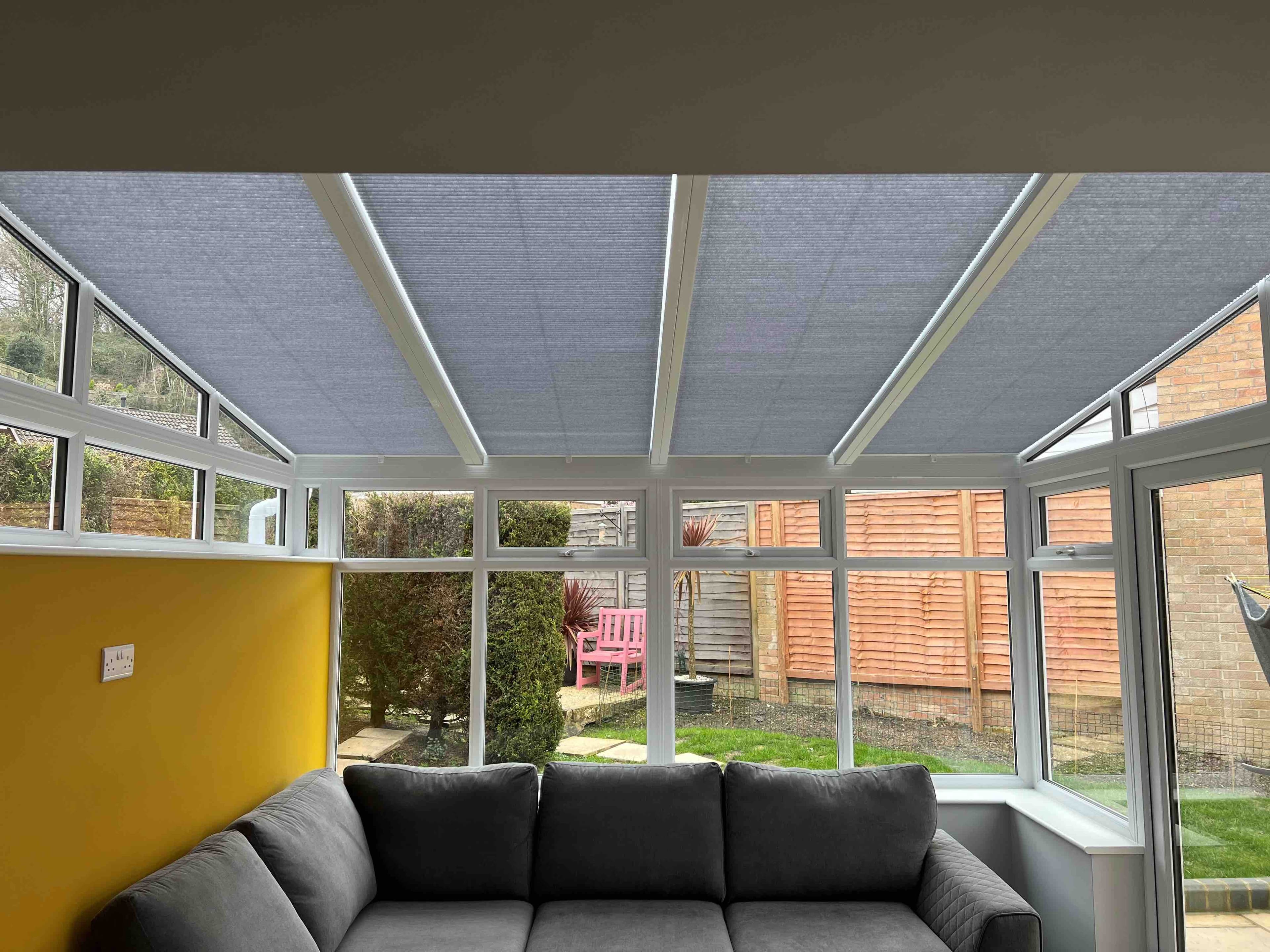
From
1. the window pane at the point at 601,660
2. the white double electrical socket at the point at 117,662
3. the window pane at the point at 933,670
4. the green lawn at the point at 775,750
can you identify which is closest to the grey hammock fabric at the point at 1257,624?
the window pane at the point at 933,670

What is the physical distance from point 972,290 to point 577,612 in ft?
7.93

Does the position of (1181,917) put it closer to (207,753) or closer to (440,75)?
(207,753)

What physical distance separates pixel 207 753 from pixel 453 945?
1045 millimetres

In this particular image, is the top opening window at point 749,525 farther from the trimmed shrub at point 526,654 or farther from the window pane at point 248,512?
the window pane at point 248,512

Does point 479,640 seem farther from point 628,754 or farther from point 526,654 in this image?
point 628,754

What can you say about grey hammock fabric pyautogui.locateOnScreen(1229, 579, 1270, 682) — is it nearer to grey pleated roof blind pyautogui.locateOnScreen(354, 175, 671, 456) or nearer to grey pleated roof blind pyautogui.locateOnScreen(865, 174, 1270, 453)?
grey pleated roof blind pyautogui.locateOnScreen(865, 174, 1270, 453)

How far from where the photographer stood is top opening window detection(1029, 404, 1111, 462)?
359 centimetres

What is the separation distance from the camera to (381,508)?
4.33 metres

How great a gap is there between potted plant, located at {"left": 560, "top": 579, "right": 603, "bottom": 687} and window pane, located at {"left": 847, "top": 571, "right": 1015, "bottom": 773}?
1.29 metres

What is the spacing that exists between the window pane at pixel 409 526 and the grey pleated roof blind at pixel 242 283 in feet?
1.93

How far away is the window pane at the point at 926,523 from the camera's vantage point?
434cm

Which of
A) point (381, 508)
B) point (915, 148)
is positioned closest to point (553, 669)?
point (381, 508)

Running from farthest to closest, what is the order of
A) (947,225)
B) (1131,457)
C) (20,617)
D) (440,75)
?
(1131,457) < (947,225) < (20,617) < (440,75)

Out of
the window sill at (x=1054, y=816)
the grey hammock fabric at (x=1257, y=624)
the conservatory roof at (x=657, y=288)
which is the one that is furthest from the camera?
the window sill at (x=1054, y=816)
